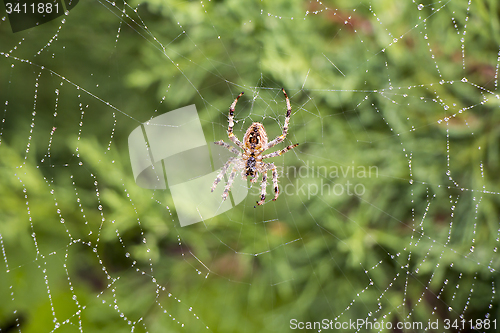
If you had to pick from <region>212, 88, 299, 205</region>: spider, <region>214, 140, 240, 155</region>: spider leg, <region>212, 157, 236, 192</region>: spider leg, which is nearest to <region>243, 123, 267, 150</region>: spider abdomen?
<region>212, 88, 299, 205</region>: spider

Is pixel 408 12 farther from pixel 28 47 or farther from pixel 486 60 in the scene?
pixel 28 47

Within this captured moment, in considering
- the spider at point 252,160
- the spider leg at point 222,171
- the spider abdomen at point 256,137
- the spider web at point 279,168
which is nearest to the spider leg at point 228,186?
the spider at point 252,160

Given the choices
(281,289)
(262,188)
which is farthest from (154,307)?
(262,188)

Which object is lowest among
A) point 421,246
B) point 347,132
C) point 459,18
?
point 421,246

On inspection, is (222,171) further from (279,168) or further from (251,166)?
(279,168)

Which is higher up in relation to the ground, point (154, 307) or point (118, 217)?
point (118, 217)

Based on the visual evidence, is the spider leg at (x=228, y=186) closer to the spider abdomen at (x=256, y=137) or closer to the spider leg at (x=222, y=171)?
the spider leg at (x=222, y=171)

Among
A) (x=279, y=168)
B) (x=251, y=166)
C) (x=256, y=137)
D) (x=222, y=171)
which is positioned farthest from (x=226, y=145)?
(x=279, y=168)

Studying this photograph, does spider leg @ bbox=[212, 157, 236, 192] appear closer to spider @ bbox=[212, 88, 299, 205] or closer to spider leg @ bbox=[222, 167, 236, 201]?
spider @ bbox=[212, 88, 299, 205]
